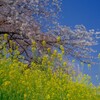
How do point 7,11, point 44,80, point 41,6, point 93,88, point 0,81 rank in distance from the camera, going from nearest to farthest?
point 0,81 → point 44,80 → point 93,88 → point 7,11 → point 41,6

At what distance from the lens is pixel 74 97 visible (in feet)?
27.2

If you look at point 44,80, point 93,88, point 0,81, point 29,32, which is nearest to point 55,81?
point 44,80

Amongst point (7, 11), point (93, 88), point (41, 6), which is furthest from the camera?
point (41, 6)

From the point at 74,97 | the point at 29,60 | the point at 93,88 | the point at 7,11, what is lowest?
the point at 74,97

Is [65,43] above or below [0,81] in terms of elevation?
above

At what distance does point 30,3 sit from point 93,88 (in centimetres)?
629

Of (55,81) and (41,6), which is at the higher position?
(41,6)

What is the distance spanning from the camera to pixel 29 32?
1614 centimetres

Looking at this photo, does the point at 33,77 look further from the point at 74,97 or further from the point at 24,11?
the point at 24,11

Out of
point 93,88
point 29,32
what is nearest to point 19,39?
point 29,32

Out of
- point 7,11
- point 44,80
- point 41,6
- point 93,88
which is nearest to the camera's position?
point 44,80

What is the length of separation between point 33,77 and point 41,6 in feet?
28.1

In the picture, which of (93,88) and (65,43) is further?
(65,43)

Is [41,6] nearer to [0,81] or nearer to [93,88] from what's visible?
[93,88]
